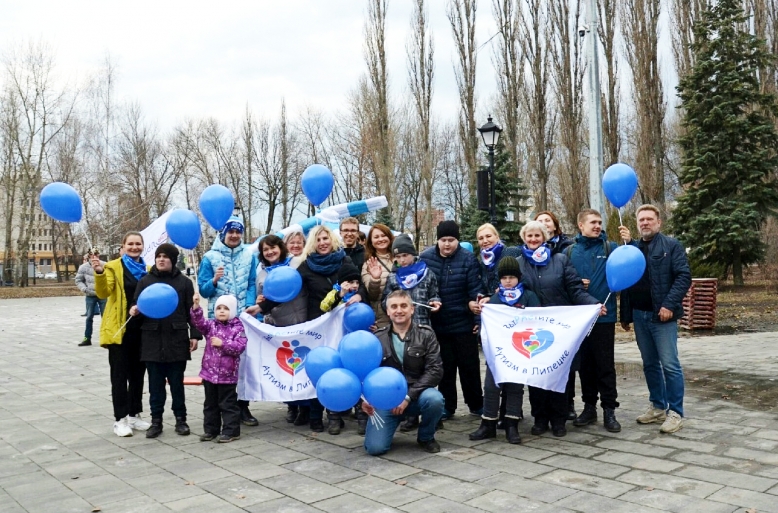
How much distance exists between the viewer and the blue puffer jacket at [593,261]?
6.09 metres

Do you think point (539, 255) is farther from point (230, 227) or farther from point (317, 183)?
point (230, 227)

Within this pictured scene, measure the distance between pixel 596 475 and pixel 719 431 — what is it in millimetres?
1805

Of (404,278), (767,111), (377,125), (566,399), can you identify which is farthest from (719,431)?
(377,125)

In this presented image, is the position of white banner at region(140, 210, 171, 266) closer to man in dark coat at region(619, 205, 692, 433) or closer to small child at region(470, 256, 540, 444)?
small child at region(470, 256, 540, 444)

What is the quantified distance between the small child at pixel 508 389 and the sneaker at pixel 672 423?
1274mm

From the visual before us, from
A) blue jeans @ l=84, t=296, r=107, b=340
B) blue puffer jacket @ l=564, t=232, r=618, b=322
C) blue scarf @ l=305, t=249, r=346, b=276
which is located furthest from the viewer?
blue jeans @ l=84, t=296, r=107, b=340

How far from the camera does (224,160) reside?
4541 centimetres

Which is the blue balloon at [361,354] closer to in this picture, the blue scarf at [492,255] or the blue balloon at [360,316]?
the blue balloon at [360,316]

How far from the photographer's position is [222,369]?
602 cm

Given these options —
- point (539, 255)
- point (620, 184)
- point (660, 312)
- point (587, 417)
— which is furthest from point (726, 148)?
point (539, 255)

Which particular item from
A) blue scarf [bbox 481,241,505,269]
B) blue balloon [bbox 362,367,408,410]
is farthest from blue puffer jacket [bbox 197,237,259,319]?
blue scarf [bbox 481,241,505,269]

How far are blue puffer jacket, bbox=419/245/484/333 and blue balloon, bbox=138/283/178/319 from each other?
7.83 ft

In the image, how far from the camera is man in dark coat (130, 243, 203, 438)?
6055 millimetres

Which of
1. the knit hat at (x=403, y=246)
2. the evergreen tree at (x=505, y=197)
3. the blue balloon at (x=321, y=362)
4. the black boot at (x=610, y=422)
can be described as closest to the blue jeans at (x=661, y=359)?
the black boot at (x=610, y=422)
